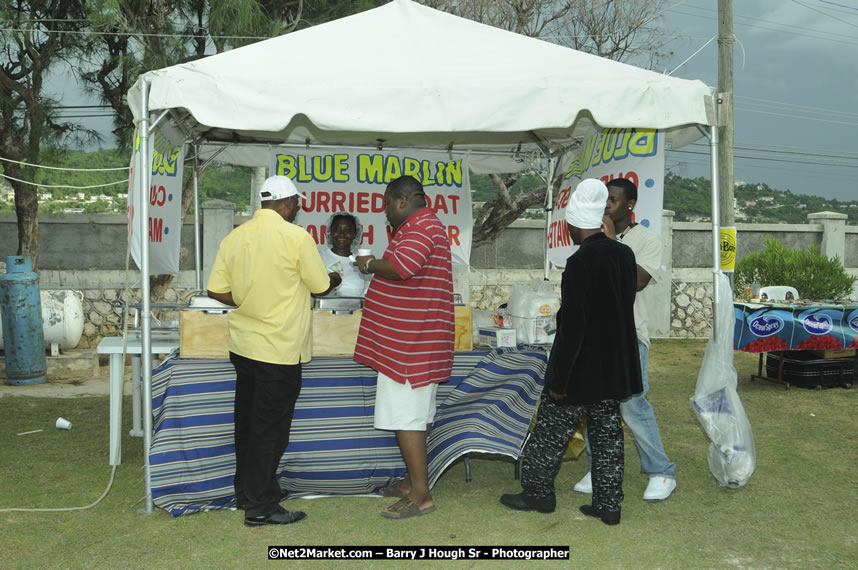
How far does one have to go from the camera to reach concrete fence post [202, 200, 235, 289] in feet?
37.2

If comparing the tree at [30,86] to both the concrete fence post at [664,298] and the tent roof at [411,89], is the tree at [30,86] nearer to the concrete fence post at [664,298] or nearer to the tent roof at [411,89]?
the tent roof at [411,89]

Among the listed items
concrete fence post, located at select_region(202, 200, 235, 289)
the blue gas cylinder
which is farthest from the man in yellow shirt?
concrete fence post, located at select_region(202, 200, 235, 289)

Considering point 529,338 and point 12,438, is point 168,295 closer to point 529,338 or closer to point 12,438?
point 12,438

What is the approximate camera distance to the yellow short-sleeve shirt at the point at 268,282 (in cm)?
386

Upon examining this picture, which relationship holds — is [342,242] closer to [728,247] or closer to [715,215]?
[715,215]

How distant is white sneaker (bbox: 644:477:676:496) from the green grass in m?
0.05

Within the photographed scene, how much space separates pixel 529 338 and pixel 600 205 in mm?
1313

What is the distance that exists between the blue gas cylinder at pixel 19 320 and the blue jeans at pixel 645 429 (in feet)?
Result: 21.9

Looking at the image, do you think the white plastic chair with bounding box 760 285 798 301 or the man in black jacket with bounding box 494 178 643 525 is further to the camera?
the white plastic chair with bounding box 760 285 798 301

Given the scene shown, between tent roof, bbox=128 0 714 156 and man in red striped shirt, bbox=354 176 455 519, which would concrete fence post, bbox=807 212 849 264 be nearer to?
tent roof, bbox=128 0 714 156

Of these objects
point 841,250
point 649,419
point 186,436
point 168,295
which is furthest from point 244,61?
point 841,250

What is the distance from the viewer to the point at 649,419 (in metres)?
4.41

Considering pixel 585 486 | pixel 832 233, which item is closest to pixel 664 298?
pixel 832 233
